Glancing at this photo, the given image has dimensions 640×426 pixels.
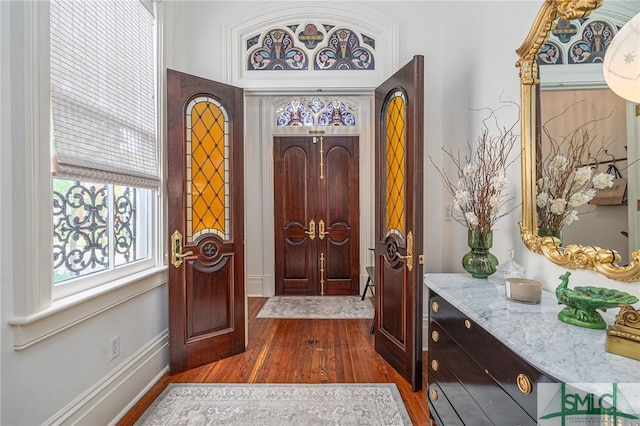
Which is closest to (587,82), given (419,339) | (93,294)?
(419,339)

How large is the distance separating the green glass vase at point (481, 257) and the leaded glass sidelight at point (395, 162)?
Result: 0.59 metres

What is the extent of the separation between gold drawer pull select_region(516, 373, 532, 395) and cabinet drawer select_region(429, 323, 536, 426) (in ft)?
0.22

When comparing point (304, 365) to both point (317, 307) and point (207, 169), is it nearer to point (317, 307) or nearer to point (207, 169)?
point (317, 307)

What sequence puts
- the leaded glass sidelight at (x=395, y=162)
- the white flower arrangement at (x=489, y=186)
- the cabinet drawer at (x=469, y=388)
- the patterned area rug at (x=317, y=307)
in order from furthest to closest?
the patterned area rug at (x=317, y=307), the leaded glass sidelight at (x=395, y=162), the white flower arrangement at (x=489, y=186), the cabinet drawer at (x=469, y=388)

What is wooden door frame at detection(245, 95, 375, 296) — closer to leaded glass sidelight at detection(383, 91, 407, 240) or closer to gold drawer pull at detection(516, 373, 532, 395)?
leaded glass sidelight at detection(383, 91, 407, 240)

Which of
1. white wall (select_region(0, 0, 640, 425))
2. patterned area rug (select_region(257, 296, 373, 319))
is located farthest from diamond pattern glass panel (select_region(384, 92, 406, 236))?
patterned area rug (select_region(257, 296, 373, 319))

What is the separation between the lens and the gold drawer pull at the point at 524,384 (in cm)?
94

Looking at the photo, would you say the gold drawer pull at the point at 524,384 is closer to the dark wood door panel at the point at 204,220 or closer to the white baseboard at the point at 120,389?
the white baseboard at the point at 120,389

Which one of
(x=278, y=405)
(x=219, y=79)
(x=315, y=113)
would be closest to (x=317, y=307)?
(x=278, y=405)

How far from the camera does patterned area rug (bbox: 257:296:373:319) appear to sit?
3682 millimetres

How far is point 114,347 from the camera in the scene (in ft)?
6.18

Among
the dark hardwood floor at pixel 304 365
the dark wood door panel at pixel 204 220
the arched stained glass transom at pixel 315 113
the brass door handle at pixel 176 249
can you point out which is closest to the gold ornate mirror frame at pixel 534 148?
the dark hardwood floor at pixel 304 365

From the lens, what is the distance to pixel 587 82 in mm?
1302

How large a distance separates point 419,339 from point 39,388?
6.94 feet
